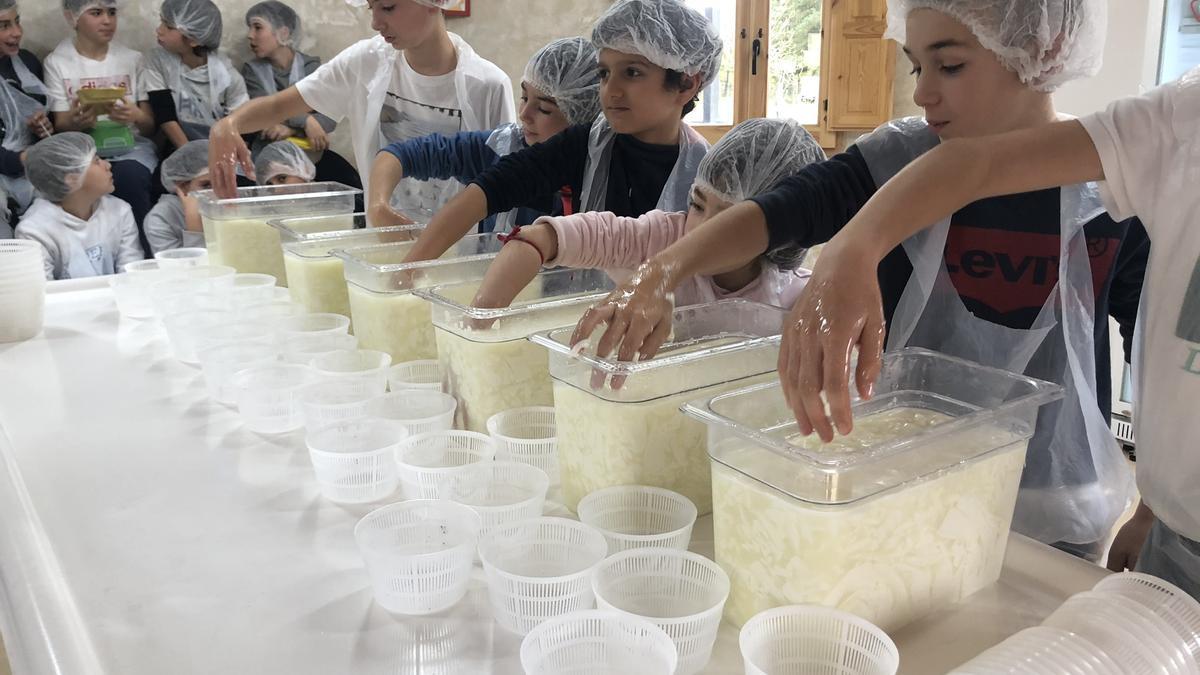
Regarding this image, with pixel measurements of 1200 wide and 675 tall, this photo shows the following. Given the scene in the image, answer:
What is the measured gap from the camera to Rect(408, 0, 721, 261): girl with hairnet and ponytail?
4.76 ft

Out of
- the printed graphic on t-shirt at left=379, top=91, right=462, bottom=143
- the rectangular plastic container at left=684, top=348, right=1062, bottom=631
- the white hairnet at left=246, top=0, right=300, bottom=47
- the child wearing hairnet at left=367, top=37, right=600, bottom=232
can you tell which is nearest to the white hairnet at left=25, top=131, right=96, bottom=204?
the white hairnet at left=246, top=0, right=300, bottom=47

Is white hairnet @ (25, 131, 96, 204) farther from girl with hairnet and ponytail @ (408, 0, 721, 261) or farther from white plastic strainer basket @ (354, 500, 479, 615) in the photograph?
white plastic strainer basket @ (354, 500, 479, 615)

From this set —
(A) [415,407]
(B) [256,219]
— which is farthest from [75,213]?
(A) [415,407]

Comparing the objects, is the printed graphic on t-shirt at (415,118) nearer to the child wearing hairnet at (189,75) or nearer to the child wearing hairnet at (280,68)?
the child wearing hairnet at (280,68)

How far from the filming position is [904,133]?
1.11m

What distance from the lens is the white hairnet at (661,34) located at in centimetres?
145

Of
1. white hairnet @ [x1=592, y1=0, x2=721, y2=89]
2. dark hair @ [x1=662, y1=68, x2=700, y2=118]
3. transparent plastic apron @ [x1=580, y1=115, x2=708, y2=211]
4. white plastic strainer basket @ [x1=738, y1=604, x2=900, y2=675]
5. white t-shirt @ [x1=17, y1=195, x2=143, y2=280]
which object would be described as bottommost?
white t-shirt @ [x1=17, y1=195, x2=143, y2=280]

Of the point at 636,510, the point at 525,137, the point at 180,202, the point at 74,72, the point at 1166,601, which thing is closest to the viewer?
the point at 1166,601

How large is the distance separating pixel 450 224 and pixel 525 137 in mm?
506

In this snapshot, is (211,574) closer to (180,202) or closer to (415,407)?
(415,407)

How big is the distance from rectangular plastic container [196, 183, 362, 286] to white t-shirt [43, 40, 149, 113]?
2775 millimetres

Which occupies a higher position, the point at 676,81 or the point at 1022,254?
the point at 676,81

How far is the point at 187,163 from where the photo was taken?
159 inches

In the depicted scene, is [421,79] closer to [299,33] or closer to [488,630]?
[488,630]
